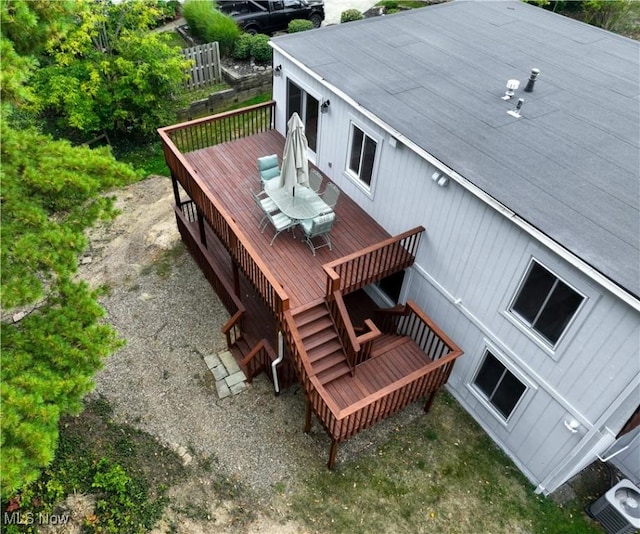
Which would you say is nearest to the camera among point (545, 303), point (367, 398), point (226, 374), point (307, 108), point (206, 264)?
point (545, 303)

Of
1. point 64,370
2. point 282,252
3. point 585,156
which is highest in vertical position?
point 585,156

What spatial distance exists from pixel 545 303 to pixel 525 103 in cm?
487

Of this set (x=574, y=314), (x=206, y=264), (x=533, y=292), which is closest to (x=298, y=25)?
(x=206, y=264)

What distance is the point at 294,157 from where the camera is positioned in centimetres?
970

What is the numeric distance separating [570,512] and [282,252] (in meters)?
7.78

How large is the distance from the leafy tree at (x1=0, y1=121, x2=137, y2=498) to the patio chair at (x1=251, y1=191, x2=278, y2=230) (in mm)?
3652

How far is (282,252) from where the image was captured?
10.2 m

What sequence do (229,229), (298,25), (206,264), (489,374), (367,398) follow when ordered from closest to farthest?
1. (367,398)
2. (489,374)
3. (229,229)
4. (206,264)
5. (298,25)

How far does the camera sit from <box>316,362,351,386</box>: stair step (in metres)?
9.19

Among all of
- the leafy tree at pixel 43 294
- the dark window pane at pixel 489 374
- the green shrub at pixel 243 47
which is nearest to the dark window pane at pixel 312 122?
the leafy tree at pixel 43 294

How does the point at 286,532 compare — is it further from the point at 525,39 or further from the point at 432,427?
the point at 525,39

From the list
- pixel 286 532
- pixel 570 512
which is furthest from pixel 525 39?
pixel 286 532

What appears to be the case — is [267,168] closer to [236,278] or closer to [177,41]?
[236,278]

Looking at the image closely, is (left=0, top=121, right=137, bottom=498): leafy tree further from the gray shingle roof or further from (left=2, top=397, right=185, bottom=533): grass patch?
the gray shingle roof
